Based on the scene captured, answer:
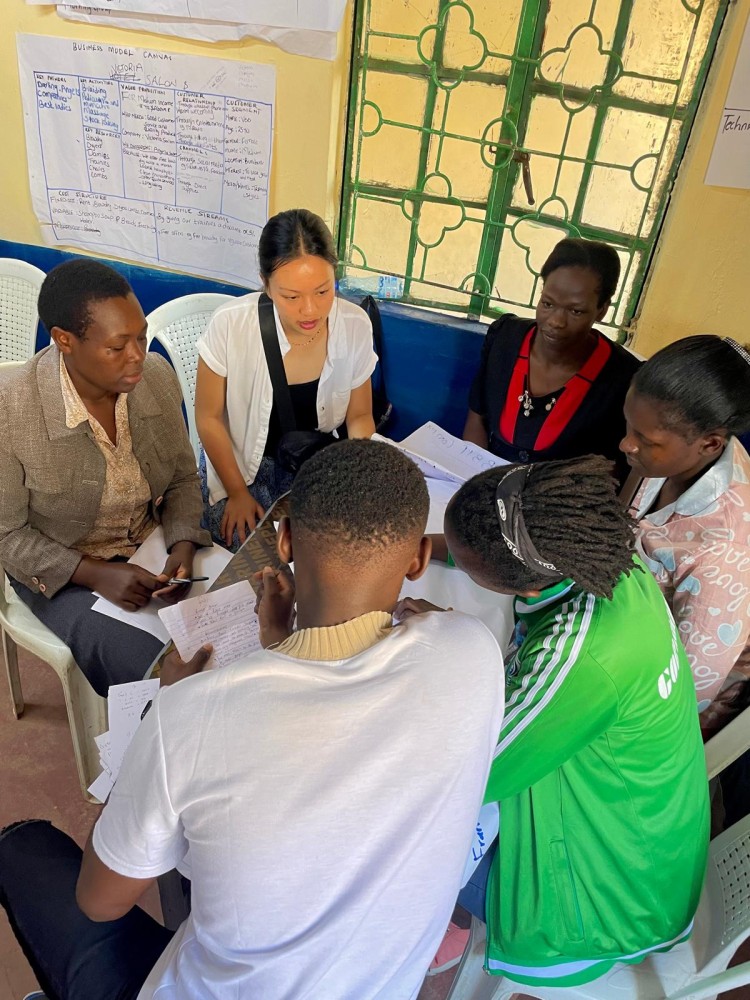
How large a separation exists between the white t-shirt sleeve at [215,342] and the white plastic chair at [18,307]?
3.31ft

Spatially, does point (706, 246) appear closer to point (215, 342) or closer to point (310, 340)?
point (310, 340)

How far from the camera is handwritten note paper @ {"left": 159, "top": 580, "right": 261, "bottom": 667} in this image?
1.21 metres

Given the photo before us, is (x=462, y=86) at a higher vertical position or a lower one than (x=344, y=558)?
higher

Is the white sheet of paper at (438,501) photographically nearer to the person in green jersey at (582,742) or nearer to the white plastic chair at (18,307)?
the person in green jersey at (582,742)

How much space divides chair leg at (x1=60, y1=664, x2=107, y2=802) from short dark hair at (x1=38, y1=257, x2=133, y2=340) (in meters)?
0.79

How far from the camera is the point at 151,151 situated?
9.11 feet

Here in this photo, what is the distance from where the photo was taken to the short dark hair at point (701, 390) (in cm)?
141

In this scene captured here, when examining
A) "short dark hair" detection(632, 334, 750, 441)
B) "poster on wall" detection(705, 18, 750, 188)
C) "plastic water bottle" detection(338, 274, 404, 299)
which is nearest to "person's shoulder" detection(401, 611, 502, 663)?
"short dark hair" detection(632, 334, 750, 441)

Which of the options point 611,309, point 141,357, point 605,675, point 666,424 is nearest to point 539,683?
point 605,675

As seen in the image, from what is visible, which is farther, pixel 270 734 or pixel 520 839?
pixel 520 839

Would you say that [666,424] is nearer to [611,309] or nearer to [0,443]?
[611,309]

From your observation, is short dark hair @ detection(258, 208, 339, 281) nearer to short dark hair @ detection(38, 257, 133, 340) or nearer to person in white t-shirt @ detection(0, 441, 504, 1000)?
short dark hair @ detection(38, 257, 133, 340)

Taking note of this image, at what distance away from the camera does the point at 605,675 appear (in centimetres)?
98

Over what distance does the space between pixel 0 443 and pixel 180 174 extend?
1.68 metres
